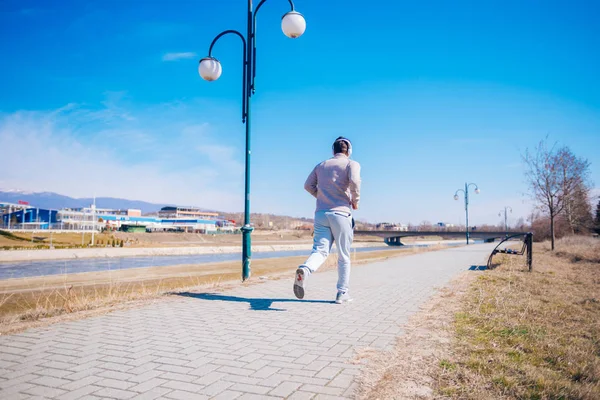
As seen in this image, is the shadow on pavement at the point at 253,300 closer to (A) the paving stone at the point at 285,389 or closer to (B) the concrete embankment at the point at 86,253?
(A) the paving stone at the point at 285,389

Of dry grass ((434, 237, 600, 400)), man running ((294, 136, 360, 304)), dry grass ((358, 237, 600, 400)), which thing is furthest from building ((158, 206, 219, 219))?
dry grass ((358, 237, 600, 400))

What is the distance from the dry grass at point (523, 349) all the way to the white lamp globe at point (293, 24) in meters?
5.98

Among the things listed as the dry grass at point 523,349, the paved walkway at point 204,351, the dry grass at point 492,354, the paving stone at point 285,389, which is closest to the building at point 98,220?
the paved walkway at point 204,351

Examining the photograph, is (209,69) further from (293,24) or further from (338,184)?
(338,184)

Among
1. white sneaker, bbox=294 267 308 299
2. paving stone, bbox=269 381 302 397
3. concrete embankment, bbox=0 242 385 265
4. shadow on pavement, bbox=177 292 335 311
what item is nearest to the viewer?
paving stone, bbox=269 381 302 397

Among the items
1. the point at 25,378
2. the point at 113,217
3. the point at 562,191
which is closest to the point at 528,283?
the point at 25,378

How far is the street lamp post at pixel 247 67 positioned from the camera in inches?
309

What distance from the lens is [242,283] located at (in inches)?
302

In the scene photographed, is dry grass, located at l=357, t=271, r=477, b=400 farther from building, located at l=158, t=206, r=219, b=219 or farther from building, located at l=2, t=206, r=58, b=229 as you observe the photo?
building, located at l=158, t=206, r=219, b=219

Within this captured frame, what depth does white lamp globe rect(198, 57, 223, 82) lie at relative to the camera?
27.5 ft

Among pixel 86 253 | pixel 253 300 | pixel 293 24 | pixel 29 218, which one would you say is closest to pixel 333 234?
A: pixel 253 300

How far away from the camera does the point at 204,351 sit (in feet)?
10.8

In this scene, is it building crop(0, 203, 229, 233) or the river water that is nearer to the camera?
the river water

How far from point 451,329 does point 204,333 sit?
2.54m
